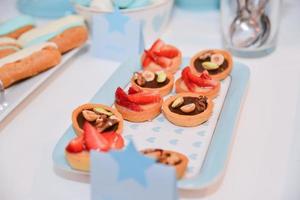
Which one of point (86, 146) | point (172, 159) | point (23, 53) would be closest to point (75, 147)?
point (86, 146)

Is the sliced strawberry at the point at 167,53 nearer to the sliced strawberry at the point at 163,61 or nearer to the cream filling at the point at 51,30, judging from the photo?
the sliced strawberry at the point at 163,61

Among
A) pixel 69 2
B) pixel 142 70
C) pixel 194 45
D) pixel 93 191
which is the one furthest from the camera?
pixel 69 2

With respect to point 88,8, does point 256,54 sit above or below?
below

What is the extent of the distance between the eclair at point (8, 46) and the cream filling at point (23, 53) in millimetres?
40

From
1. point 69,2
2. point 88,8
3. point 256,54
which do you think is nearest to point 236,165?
point 256,54

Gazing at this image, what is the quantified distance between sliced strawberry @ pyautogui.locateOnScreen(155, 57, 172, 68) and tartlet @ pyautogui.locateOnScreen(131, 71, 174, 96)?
41 mm

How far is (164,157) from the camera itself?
22.7 inches

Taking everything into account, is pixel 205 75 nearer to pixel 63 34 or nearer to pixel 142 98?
pixel 142 98

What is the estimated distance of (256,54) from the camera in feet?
3.14

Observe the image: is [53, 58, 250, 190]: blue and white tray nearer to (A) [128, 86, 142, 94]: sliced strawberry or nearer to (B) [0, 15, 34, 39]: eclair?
(A) [128, 86, 142, 94]: sliced strawberry

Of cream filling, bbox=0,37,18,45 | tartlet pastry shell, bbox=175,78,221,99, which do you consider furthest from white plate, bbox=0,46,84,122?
Result: tartlet pastry shell, bbox=175,78,221,99

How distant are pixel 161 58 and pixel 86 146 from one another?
31 centimetres

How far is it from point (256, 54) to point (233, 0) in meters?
0.12

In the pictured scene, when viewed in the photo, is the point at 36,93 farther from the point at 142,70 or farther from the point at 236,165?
the point at 236,165
